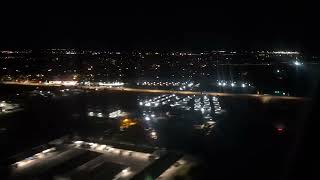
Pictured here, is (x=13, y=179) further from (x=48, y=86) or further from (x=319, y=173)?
(x=48, y=86)

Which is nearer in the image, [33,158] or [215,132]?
[33,158]

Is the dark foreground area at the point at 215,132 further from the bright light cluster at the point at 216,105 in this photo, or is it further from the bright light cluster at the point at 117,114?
the bright light cluster at the point at 117,114

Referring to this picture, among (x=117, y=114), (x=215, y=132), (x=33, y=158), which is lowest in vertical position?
(x=215, y=132)

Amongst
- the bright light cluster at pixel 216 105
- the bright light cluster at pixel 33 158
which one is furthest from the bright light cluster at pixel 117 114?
the bright light cluster at pixel 33 158

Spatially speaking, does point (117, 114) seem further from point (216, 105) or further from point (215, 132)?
point (216, 105)

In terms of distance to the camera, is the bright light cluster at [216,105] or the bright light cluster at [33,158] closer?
the bright light cluster at [33,158]

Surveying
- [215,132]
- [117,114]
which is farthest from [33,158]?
[117,114]

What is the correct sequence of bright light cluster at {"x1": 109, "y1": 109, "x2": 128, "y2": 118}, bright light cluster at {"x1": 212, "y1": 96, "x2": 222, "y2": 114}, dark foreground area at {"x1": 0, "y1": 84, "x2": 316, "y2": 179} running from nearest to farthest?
dark foreground area at {"x1": 0, "y1": 84, "x2": 316, "y2": 179} → bright light cluster at {"x1": 109, "y1": 109, "x2": 128, "y2": 118} → bright light cluster at {"x1": 212, "y1": 96, "x2": 222, "y2": 114}

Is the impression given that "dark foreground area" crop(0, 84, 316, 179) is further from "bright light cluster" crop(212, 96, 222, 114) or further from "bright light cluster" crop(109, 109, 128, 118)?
"bright light cluster" crop(109, 109, 128, 118)

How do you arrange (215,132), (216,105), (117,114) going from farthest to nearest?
(216,105)
(117,114)
(215,132)

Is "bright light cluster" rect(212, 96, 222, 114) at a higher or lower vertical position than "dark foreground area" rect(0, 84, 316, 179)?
higher

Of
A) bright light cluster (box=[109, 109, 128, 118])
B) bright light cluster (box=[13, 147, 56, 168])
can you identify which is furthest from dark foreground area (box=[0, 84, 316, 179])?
bright light cluster (box=[109, 109, 128, 118])

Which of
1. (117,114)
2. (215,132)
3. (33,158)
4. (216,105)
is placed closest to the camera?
(33,158)
